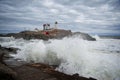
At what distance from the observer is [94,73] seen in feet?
22.9

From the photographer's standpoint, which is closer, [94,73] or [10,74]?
[10,74]

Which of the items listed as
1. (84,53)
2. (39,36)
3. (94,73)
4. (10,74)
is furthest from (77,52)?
(39,36)

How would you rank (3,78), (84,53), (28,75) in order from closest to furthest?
1. (3,78)
2. (28,75)
3. (84,53)

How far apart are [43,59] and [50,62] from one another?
2.59ft

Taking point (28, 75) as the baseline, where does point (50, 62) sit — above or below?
below

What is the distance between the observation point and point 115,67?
7402 mm

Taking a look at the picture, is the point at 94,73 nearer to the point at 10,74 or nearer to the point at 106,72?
the point at 106,72

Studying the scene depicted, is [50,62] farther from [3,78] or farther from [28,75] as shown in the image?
[3,78]

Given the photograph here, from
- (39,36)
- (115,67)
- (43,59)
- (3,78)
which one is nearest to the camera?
(3,78)

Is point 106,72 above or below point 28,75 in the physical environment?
below

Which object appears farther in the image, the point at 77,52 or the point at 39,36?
the point at 39,36

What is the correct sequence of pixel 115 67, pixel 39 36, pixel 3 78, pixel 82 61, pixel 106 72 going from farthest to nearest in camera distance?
pixel 39 36
pixel 82 61
pixel 115 67
pixel 106 72
pixel 3 78

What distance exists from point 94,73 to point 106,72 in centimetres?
61

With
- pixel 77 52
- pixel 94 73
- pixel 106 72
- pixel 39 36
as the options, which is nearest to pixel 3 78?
pixel 94 73
